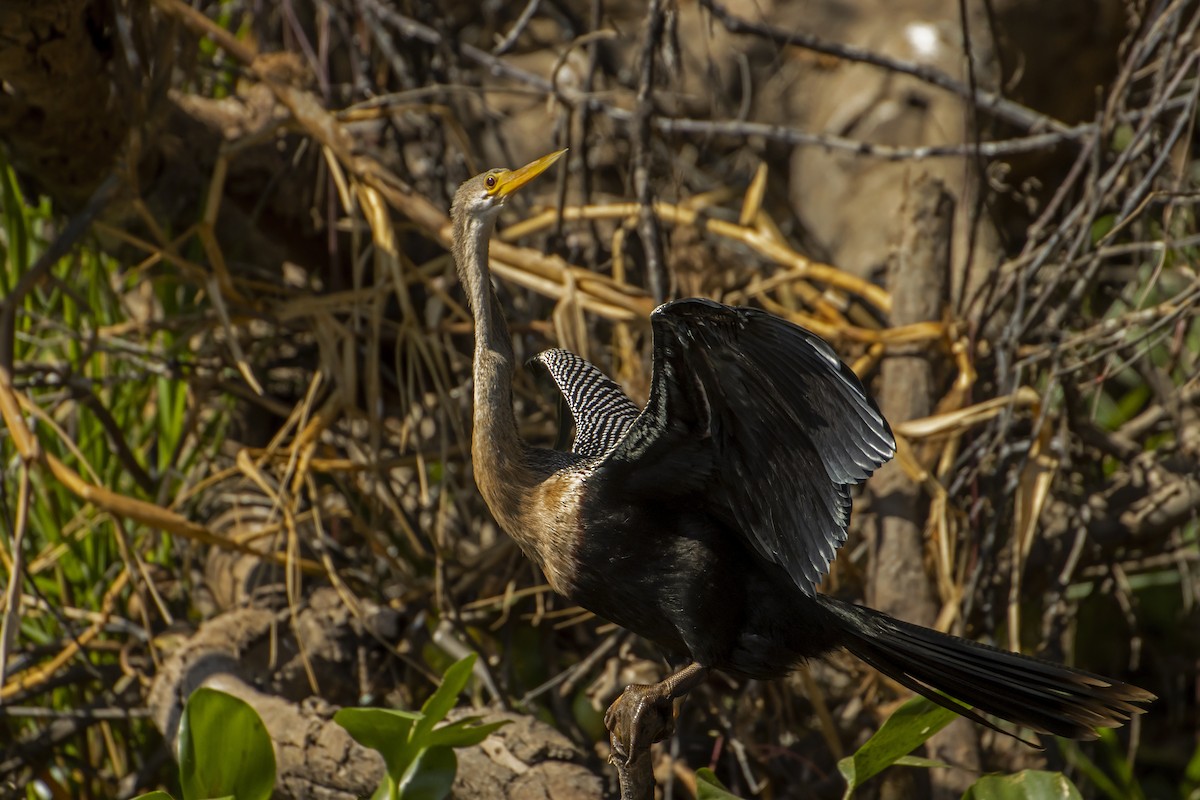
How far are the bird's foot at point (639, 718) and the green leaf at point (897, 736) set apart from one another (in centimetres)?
34

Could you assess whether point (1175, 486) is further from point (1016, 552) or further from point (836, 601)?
point (836, 601)

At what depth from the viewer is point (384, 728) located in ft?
6.79

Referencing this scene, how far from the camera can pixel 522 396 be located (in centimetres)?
353

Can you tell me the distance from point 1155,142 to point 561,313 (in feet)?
5.07

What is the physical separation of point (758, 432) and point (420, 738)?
810 mm

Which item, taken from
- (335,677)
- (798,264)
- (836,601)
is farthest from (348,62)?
(836,601)

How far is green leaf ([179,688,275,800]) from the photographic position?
6.88 ft

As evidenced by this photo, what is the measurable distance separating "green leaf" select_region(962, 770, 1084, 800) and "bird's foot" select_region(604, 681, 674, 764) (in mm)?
645

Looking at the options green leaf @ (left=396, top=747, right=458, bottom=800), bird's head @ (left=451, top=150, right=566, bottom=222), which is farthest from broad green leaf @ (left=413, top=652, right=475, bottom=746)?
bird's head @ (left=451, top=150, right=566, bottom=222)

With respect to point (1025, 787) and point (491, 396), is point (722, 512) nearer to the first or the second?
point (491, 396)

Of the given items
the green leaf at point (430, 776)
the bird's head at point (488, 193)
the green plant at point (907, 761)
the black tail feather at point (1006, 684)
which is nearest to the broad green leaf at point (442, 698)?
the green leaf at point (430, 776)

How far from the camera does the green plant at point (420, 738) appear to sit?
204 centimetres

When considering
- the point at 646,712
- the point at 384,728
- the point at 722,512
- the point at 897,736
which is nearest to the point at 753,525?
the point at 722,512

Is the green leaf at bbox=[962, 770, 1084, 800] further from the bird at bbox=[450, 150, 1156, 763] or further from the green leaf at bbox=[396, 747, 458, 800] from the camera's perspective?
the green leaf at bbox=[396, 747, 458, 800]
